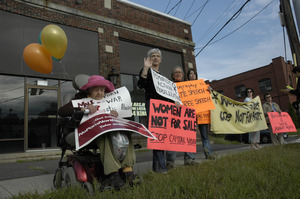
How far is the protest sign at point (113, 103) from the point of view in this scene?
274cm

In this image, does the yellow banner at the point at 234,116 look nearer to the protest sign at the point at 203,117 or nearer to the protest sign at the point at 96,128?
the protest sign at the point at 203,117

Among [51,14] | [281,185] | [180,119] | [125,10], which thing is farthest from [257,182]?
[125,10]

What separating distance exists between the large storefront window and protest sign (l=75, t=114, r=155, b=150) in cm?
666

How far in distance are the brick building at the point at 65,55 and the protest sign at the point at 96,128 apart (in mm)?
4533

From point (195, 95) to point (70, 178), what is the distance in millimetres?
3293

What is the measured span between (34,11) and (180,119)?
760cm

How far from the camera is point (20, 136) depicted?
7.91 meters

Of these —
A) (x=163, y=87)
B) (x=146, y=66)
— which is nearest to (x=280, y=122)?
(x=163, y=87)

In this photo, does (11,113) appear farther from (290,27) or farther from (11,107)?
(290,27)

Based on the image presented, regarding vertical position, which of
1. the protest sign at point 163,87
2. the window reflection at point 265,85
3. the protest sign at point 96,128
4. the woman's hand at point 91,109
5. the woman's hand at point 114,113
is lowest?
the protest sign at point 96,128

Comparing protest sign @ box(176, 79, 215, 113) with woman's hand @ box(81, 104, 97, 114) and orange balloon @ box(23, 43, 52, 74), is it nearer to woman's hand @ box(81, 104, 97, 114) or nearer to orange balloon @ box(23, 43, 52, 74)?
woman's hand @ box(81, 104, 97, 114)

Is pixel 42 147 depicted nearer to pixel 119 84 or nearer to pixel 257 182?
pixel 119 84

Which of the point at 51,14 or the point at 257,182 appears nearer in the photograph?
the point at 257,182

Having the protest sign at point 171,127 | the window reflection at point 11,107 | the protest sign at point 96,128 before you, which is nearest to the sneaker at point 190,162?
the protest sign at point 171,127
